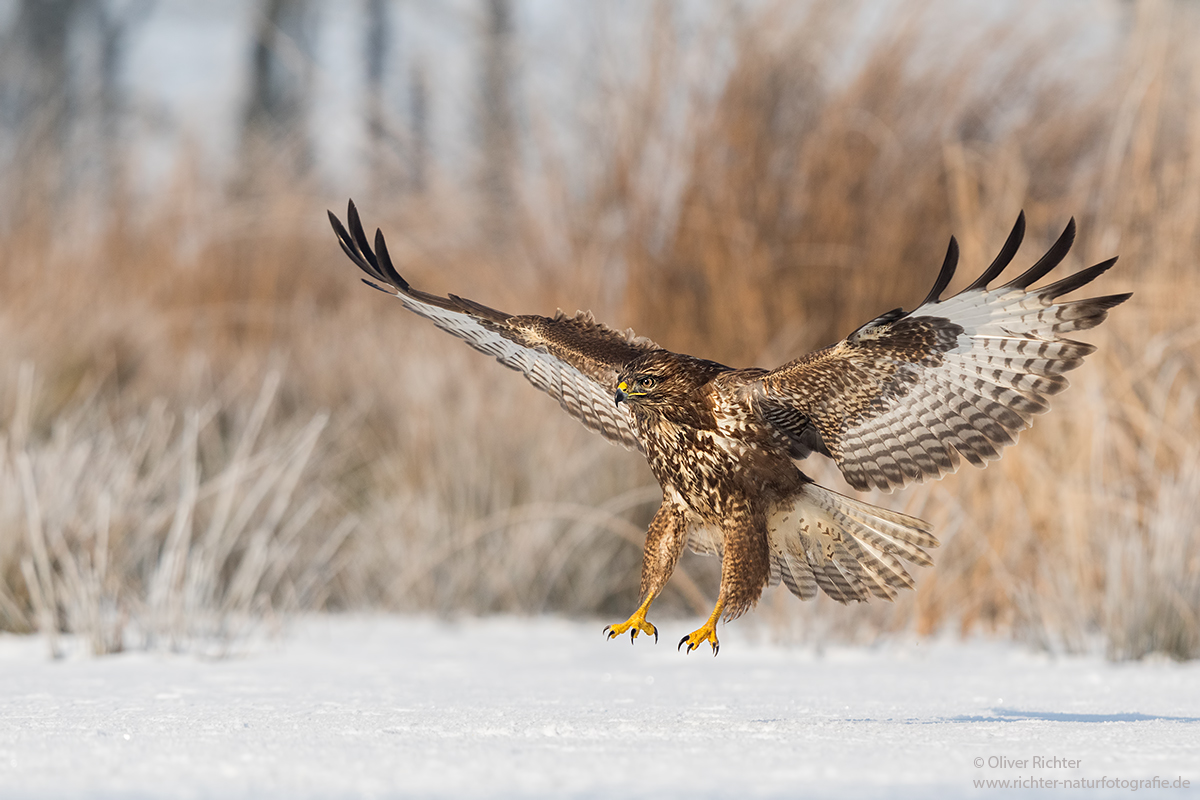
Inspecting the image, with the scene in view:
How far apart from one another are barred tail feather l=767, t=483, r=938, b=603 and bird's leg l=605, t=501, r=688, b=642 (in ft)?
0.71

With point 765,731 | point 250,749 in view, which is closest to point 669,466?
point 765,731

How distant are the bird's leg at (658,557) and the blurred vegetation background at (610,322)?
1.73 metres

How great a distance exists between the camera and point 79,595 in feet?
13.6

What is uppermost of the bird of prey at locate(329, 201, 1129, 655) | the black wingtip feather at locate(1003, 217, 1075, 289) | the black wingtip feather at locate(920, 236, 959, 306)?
the black wingtip feather at locate(1003, 217, 1075, 289)

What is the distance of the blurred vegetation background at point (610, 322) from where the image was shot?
4.71 m

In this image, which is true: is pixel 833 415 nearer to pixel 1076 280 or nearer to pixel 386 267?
pixel 1076 280

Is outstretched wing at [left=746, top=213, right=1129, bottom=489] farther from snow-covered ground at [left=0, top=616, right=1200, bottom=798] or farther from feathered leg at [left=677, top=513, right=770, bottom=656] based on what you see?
snow-covered ground at [left=0, top=616, right=1200, bottom=798]

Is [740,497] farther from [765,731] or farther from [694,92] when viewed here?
[694,92]

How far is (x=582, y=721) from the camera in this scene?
269cm

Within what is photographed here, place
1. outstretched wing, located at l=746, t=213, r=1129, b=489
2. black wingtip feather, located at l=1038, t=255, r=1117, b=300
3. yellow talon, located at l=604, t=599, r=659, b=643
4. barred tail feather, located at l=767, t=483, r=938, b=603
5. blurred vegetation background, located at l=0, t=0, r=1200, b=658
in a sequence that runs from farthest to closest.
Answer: blurred vegetation background, located at l=0, t=0, r=1200, b=658
barred tail feather, located at l=767, t=483, r=938, b=603
yellow talon, located at l=604, t=599, r=659, b=643
outstretched wing, located at l=746, t=213, r=1129, b=489
black wingtip feather, located at l=1038, t=255, r=1117, b=300

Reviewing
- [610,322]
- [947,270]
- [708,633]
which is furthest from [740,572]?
[610,322]

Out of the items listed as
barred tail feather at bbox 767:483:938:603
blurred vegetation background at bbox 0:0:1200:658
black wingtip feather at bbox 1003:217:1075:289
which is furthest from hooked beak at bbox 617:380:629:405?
blurred vegetation background at bbox 0:0:1200:658

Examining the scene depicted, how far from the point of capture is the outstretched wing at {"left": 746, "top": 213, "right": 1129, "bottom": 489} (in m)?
2.59

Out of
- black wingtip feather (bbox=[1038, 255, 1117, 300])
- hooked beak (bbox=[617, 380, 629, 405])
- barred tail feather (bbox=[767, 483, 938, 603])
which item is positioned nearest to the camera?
black wingtip feather (bbox=[1038, 255, 1117, 300])
